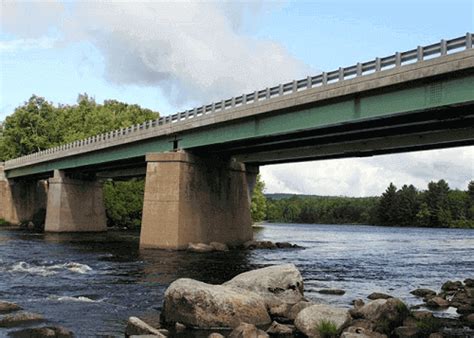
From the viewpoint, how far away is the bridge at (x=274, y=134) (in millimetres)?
25797

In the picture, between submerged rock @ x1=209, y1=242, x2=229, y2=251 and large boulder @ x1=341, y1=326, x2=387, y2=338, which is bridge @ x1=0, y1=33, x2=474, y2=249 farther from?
large boulder @ x1=341, y1=326, x2=387, y2=338

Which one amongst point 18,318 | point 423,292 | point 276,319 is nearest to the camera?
point 18,318

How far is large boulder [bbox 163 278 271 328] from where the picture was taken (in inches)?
598

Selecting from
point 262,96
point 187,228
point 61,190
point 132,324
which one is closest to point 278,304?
point 132,324

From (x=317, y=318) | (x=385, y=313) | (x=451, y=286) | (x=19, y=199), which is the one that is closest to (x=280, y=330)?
(x=317, y=318)

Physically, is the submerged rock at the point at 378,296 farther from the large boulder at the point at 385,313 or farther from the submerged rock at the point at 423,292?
the large boulder at the point at 385,313

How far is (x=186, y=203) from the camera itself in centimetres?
4100

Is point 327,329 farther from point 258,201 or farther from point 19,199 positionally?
point 258,201

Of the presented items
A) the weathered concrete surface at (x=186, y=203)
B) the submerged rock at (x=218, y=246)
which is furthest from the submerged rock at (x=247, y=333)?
the submerged rock at (x=218, y=246)

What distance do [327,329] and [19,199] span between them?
81.2m

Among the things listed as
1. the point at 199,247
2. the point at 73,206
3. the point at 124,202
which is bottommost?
the point at 199,247

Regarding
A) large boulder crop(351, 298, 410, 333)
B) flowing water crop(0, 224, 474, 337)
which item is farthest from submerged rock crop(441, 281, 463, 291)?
large boulder crop(351, 298, 410, 333)

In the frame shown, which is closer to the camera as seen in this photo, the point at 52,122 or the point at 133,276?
the point at 133,276

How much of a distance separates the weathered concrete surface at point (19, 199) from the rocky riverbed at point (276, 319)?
2962 inches
